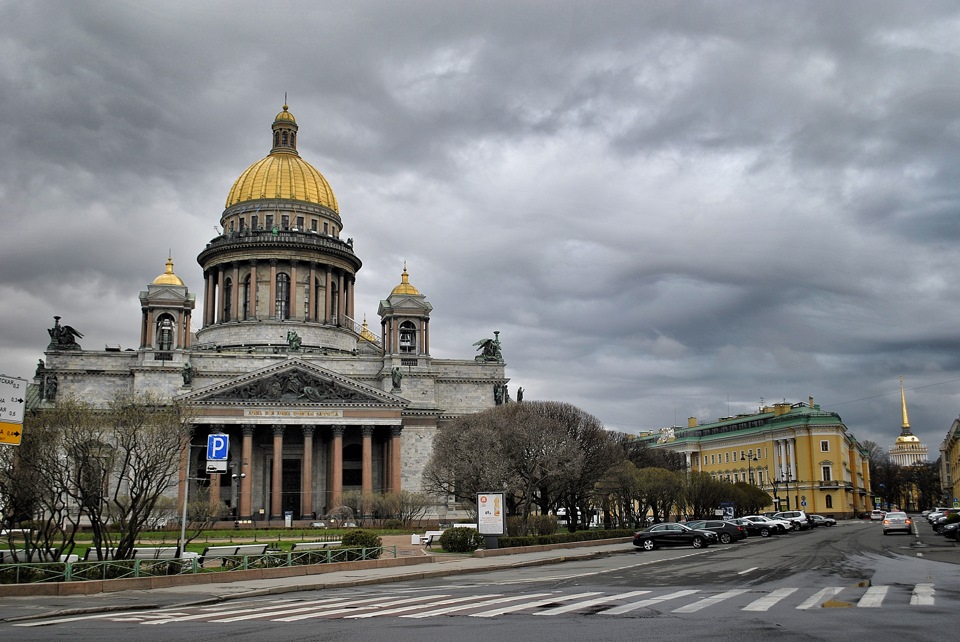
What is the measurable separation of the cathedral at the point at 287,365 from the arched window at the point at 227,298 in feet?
0.51

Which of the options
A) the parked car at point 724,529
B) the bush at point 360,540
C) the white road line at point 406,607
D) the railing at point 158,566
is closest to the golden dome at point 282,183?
the parked car at point 724,529

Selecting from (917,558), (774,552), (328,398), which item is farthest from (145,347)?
(917,558)

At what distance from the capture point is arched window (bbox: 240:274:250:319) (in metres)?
98.4

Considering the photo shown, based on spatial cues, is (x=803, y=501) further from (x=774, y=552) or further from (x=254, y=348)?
(x=774, y=552)

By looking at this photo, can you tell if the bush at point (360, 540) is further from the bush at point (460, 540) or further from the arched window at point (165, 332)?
the arched window at point (165, 332)

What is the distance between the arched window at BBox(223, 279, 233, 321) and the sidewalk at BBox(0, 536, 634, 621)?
2282 inches

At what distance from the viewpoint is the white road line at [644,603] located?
21.3 metres

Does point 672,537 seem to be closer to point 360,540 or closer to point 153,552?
point 360,540

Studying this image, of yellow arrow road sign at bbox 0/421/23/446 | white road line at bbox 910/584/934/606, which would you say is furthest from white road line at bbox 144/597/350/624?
white road line at bbox 910/584/934/606

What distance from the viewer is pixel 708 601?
23.1 m

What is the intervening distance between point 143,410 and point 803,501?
331 ft

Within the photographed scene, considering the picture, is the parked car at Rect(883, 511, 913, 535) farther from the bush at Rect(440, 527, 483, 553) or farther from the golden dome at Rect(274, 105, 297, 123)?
the golden dome at Rect(274, 105, 297, 123)

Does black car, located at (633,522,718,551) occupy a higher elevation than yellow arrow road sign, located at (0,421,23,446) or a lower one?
lower

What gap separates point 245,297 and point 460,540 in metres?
59.7
